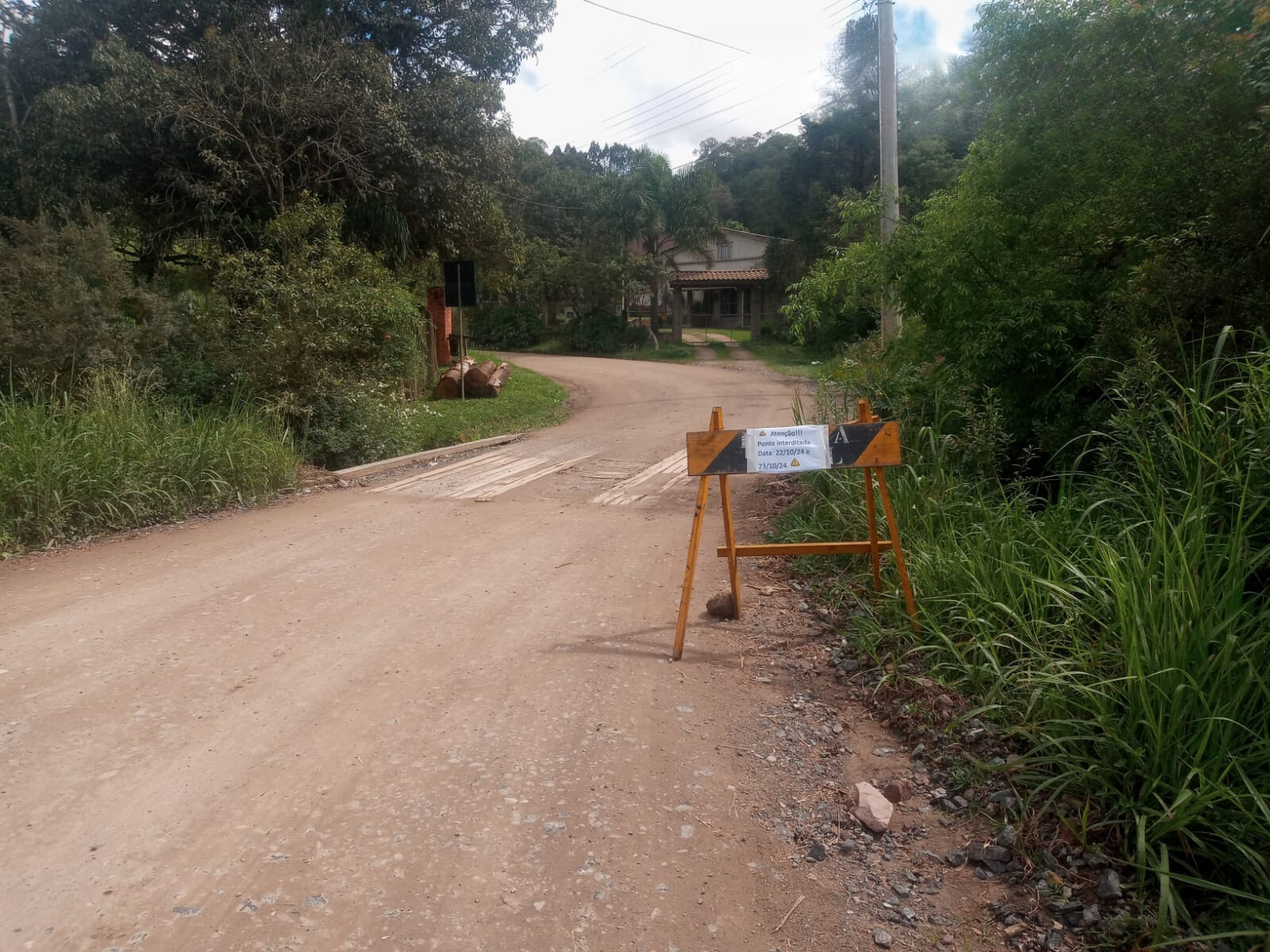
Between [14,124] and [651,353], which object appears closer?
[14,124]

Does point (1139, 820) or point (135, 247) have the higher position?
point (135, 247)

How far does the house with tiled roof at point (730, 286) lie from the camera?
4428cm

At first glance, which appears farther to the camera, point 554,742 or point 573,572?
point 573,572

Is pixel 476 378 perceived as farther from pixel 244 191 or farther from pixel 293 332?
pixel 293 332

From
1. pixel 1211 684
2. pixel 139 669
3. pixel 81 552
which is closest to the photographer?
pixel 1211 684

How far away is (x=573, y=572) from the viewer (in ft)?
22.7

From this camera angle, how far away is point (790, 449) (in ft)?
16.6

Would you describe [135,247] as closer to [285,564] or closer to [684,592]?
[285,564]

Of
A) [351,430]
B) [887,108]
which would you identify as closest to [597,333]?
[887,108]

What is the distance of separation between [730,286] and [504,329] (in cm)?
1158

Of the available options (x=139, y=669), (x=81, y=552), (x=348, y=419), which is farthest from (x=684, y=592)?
(x=348, y=419)

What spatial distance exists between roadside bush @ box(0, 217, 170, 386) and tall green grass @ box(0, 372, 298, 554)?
1.16ft

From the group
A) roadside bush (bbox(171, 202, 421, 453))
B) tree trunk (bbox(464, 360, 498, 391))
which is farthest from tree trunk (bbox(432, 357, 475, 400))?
roadside bush (bbox(171, 202, 421, 453))

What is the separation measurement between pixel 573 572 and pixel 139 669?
299 centimetres
